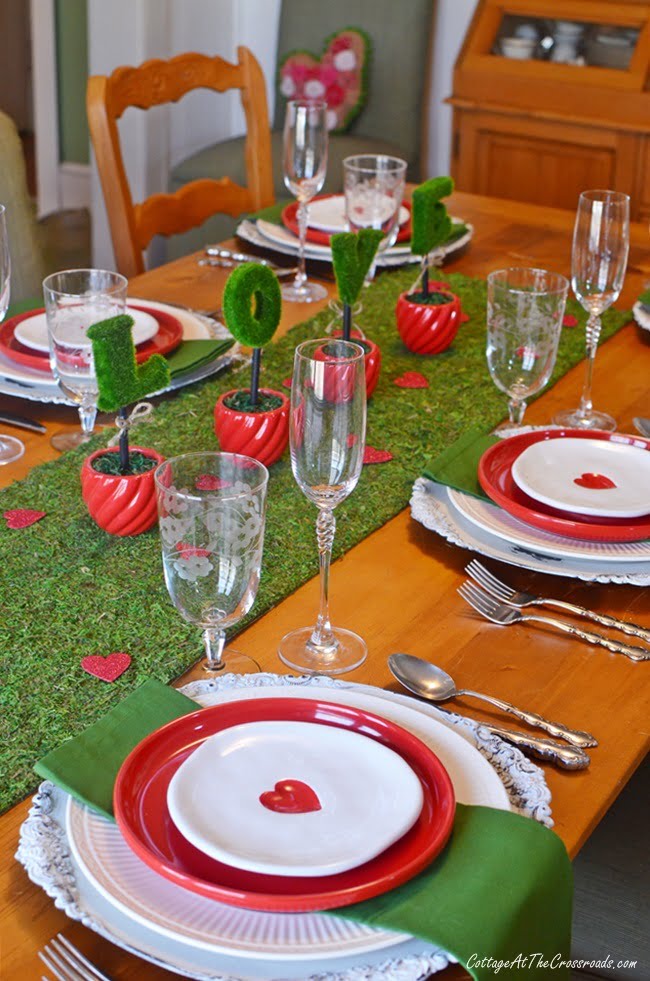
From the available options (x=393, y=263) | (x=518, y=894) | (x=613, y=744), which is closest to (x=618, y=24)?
(x=393, y=263)

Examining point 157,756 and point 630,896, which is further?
point 630,896

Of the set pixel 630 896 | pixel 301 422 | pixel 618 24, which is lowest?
pixel 630 896

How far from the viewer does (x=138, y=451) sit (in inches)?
44.7

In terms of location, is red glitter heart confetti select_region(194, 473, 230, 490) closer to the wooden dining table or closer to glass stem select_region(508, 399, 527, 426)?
the wooden dining table

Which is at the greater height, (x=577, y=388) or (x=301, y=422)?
(x=301, y=422)

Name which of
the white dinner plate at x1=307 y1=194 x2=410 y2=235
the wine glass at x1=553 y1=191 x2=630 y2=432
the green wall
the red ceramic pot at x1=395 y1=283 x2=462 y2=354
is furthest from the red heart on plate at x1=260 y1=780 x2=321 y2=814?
the green wall

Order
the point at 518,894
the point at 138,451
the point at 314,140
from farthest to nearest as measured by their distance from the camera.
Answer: the point at 314,140
the point at 138,451
the point at 518,894

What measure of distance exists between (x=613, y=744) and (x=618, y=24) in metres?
2.87

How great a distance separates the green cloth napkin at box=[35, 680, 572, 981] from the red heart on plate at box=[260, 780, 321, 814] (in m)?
0.08

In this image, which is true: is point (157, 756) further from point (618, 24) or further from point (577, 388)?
point (618, 24)

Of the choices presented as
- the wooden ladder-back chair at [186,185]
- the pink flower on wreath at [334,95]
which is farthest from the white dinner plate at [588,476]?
the pink flower on wreath at [334,95]

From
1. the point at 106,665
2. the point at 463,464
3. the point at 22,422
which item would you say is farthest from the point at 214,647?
the point at 22,422

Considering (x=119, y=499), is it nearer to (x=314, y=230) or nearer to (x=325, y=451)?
(x=325, y=451)

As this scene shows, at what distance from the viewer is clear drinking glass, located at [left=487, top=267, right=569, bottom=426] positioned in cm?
126
